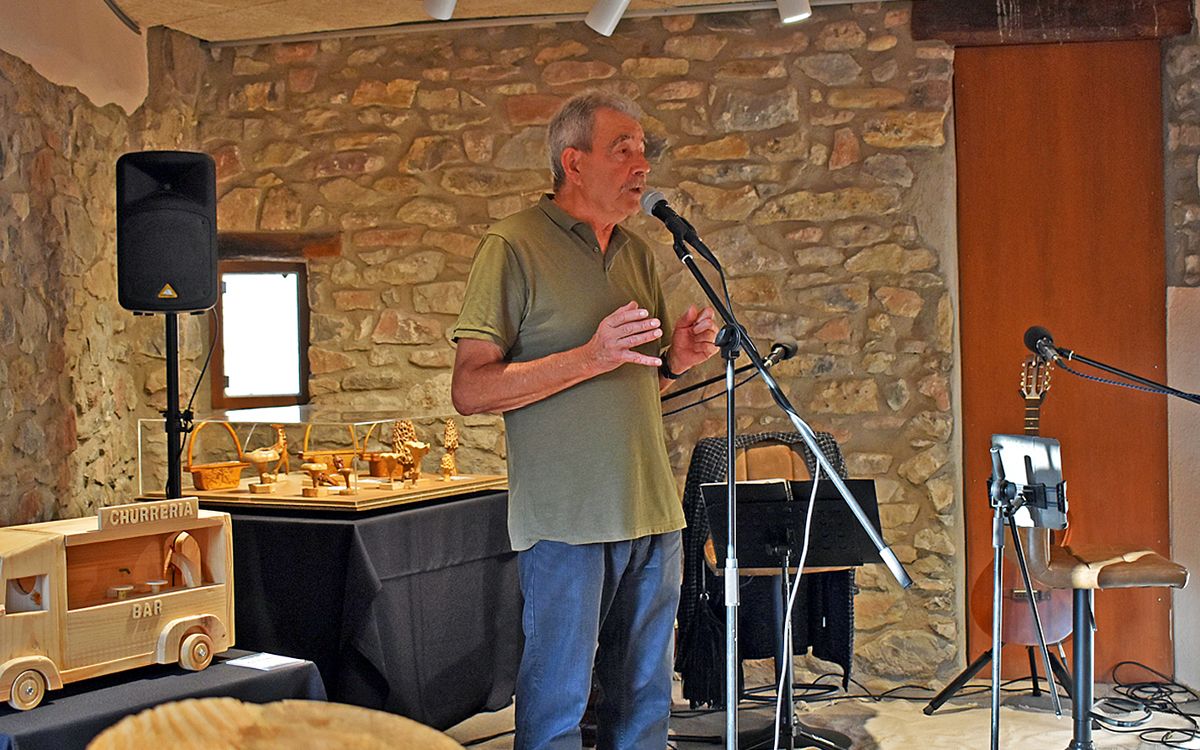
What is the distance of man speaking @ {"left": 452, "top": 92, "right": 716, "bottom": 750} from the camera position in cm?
233

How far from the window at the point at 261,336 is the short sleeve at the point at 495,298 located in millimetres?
2350

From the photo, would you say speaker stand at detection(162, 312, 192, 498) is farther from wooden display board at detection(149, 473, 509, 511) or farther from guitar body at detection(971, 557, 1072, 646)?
guitar body at detection(971, 557, 1072, 646)

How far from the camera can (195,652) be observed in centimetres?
238

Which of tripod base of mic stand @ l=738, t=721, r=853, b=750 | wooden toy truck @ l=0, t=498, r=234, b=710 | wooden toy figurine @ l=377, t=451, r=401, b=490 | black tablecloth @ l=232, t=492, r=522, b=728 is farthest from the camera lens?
tripod base of mic stand @ l=738, t=721, r=853, b=750

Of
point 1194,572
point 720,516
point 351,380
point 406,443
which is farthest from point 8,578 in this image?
point 1194,572

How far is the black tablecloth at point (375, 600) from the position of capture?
121 inches

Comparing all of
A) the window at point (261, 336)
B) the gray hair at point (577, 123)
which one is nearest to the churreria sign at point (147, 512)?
the gray hair at point (577, 123)

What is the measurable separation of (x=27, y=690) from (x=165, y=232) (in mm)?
1357

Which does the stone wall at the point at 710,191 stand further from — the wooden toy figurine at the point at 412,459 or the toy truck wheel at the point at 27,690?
the toy truck wheel at the point at 27,690

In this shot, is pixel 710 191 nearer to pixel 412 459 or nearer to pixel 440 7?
pixel 440 7

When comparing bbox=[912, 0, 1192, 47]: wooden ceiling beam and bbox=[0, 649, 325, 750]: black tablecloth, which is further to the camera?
bbox=[912, 0, 1192, 47]: wooden ceiling beam

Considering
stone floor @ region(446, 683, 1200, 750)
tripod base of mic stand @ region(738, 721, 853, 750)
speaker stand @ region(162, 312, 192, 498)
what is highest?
speaker stand @ region(162, 312, 192, 498)

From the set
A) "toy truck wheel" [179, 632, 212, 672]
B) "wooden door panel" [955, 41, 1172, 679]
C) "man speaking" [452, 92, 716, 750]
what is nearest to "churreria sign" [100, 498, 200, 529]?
"toy truck wheel" [179, 632, 212, 672]

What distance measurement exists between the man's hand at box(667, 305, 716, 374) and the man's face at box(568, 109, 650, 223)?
0.26 m
